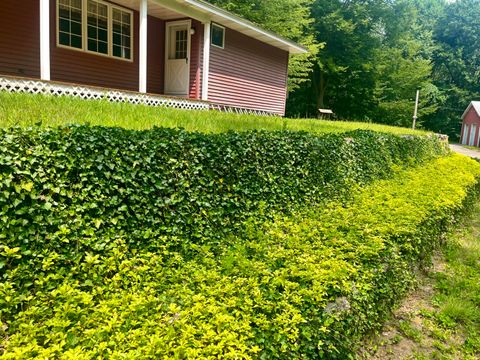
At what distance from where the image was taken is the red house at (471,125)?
131 feet

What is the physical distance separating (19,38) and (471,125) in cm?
4371

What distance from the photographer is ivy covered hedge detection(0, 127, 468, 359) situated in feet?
8.27

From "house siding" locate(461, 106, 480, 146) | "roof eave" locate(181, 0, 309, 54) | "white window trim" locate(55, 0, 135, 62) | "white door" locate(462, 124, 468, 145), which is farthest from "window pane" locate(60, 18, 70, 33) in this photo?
"white door" locate(462, 124, 468, 145)

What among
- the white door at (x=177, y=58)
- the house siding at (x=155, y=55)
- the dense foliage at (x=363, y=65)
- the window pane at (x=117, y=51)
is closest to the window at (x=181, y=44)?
the white door at (x=177, y=58)

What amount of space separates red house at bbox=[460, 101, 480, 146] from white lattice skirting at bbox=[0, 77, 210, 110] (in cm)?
3945

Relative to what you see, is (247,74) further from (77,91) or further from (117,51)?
(77,91)

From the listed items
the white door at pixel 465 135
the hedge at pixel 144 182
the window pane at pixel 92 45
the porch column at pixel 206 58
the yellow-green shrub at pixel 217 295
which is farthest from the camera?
the white door at pixel 465 135

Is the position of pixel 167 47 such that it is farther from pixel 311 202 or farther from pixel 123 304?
pixel 123 304

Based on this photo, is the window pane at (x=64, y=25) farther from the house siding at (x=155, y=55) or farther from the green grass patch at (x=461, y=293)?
the green grass patch at (x=461, y=293)

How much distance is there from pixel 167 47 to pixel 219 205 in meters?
9.85

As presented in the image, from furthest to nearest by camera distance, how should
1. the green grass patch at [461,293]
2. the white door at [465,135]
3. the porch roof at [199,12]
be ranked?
1. the white door at [465,135]
2. the porch roof at [199,12]
3. the green grass patch at [461,293]

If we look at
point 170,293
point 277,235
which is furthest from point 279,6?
point 170,293

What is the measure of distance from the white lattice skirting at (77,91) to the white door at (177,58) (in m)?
2.39

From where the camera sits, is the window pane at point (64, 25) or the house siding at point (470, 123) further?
the house siding at point (470, 123)
